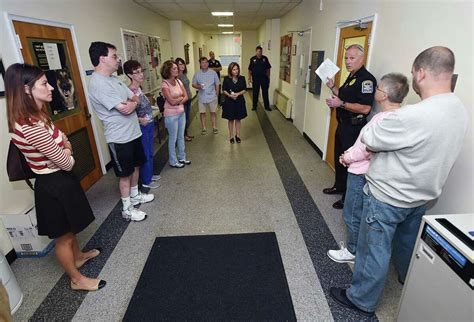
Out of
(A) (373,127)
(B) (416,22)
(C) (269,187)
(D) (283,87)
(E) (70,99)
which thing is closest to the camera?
(A) (373,127)

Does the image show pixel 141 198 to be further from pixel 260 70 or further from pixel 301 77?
pixel 260 70

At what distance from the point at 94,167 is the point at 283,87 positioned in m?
5.48

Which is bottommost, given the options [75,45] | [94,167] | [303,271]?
[303,271]

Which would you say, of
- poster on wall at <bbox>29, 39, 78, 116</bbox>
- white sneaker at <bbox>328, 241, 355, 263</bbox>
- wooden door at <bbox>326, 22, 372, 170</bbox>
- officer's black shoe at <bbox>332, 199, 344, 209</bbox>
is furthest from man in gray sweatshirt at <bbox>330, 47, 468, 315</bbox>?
poster on wall at <bbox>29, 39, 78, 116</bbox>

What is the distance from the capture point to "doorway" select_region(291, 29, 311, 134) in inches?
195

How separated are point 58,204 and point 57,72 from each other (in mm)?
1918

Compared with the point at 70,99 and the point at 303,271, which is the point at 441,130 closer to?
the point at 303,271

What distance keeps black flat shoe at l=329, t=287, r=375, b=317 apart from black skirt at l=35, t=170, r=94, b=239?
69.4 inches

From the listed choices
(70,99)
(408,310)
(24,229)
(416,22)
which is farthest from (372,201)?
(70,99)

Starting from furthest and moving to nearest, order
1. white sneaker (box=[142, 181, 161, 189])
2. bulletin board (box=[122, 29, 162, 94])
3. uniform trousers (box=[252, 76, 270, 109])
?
uniform trousers (box=[252, 76, 270, 109]) < bulletin board (box=[122, 29, 162, 94]) < white sneaker (box=[142, 181, 161, 189])

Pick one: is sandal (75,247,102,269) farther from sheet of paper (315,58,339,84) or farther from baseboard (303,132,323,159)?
baseboard (303,132,323,159)

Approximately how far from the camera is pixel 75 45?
3148 mm

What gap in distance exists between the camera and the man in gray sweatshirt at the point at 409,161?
3.91 ft

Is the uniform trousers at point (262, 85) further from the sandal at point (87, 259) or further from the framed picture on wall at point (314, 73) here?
the sandal at point (87, 259)
